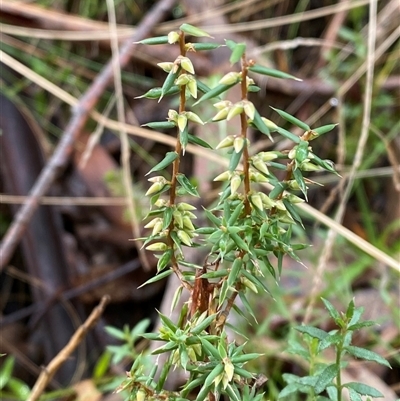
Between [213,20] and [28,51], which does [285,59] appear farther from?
[28,51]

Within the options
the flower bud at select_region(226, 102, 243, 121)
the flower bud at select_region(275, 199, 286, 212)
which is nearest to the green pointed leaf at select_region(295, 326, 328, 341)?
Answer: the flower bud at select_region(275, 199, 286, 212)

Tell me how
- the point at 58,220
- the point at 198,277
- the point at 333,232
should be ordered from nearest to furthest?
the point at 198,277 → the point at 333,232 → the point at 58,220

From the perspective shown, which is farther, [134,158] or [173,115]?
[134,158]

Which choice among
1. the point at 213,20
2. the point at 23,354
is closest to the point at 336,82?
the point at 213,20

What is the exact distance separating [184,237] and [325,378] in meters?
0.17

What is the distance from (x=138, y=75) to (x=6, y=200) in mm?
539

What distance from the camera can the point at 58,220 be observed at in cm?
133

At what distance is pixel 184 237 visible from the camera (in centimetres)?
44

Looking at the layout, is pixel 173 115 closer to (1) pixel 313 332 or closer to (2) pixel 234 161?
(2) pixel 234 161

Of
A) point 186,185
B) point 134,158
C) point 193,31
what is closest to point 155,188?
point 186,185

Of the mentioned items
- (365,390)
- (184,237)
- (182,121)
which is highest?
(182,121)

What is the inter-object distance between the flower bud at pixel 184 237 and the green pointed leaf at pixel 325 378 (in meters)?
0.16

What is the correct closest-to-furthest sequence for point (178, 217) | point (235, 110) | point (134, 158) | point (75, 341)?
1. point (235, 110)
2. point (178, 217)
3. point (75, 341)
4. point (134, 158)

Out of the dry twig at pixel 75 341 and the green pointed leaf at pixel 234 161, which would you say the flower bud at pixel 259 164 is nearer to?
the green pointed leaf at pixel 234 161
